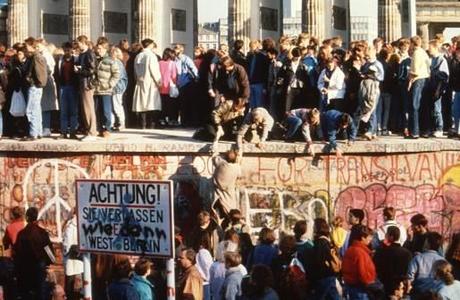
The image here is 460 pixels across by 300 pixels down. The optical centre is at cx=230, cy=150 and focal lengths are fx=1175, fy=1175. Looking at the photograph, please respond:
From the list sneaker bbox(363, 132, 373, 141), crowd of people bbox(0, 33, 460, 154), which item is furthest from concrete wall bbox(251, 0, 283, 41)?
sneaker bbox(363, 132, 373, 141)

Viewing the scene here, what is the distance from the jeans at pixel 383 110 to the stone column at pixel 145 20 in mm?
26239

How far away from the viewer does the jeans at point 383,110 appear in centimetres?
2573

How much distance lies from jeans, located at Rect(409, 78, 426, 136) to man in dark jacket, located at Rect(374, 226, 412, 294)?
6.96 m

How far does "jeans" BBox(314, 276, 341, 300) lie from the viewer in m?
18.1

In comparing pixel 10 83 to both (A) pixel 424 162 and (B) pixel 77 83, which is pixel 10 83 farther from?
(A) pixel 424 162

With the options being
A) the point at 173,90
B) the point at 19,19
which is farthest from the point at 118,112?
the point at 19,19

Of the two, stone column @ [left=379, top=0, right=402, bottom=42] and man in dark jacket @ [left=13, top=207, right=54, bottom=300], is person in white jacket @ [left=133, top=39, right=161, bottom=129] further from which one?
stone column @ [left=379, top=0, right=402, bottom=42]

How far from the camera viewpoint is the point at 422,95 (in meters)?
25.1

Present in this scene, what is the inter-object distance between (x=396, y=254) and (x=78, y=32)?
35.5 meters

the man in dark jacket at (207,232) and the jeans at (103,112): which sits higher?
the jeans at (103,112)

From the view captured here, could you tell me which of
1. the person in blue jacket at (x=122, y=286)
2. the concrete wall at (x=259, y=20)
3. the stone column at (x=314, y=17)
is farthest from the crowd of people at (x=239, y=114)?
the stone column at (x=314, y=17)

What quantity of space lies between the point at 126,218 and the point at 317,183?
858cm

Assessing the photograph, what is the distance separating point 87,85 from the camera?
2539 centimetres

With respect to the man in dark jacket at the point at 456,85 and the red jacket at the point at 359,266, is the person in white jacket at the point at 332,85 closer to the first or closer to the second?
the man in dark jacket at the point at 456,85
